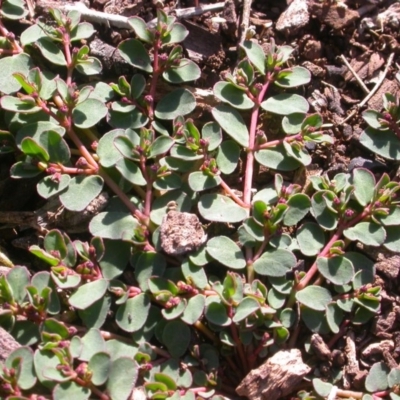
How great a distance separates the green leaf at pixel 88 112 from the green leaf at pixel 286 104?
83 centimetres

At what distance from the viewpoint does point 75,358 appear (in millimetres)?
2781

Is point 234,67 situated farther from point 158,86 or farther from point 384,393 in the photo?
point 384,393

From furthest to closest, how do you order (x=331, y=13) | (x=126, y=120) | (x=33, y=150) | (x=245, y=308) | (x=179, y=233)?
(x=331, y=13)
(x=126, y=120)
(x=33, y=150)
(x=179, y=233)
(x=245, y=308)

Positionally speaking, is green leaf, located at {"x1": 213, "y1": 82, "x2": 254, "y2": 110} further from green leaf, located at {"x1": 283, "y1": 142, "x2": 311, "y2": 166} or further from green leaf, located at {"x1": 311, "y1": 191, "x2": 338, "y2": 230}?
green leaf, located at {"x1": 311, "y1": 191, "x2": 338, "y2": 230}

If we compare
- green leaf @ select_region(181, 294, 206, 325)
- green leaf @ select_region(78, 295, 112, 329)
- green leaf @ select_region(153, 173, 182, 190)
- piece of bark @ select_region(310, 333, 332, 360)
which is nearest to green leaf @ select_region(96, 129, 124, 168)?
green leaf @ select_region(153, 173, 182, 190)

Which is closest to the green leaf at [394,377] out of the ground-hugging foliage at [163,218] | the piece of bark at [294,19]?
the ground-hugging foliage at [163,218]

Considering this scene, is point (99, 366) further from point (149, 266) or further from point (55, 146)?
point (55, 146)

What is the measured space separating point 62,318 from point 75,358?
0.23 metres

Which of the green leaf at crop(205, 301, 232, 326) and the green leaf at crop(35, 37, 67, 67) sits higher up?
the green leaf at crop(35, 37, 67, 67)

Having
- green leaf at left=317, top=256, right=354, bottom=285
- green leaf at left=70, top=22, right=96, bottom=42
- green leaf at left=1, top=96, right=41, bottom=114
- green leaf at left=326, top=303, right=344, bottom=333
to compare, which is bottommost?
green leaf at left=326, top=303, right=344, bottom=333

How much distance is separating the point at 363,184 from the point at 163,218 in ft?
3.30

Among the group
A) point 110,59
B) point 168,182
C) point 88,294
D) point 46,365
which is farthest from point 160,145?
point 46,365

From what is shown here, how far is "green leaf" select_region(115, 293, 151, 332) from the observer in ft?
9.26

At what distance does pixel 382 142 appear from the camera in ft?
10.8
